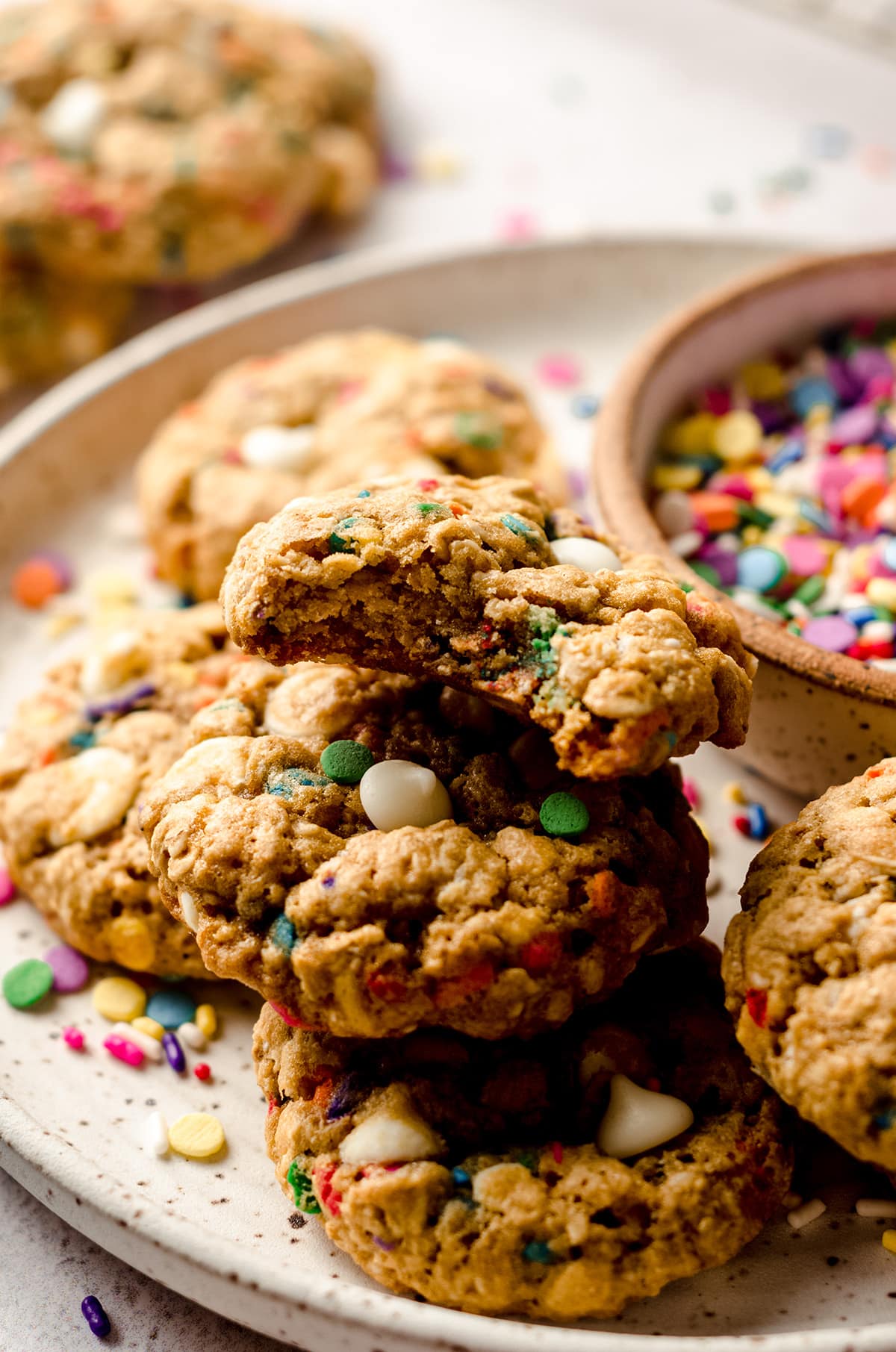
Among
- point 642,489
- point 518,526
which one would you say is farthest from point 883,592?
point 518,526

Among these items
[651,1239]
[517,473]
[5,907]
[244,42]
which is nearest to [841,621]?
[517,473]

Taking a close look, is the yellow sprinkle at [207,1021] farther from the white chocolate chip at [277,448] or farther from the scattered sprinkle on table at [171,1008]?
the white chocolate chip at [277,448]

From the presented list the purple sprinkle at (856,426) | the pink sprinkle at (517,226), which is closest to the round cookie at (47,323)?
the pink sprinkle at (517,226)

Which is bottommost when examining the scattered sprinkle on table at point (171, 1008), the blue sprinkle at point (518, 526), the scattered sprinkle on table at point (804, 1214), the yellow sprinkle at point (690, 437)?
the scattered sprinkle on table at point (804, 1214)

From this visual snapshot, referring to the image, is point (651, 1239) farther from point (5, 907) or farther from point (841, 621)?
point (5, 907)

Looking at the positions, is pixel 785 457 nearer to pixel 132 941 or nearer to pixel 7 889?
pixel 132 941

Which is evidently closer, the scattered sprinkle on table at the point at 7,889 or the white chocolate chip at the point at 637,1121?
the white chocolate chip at the point at 637,1121
